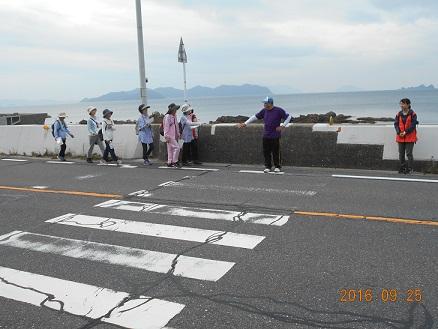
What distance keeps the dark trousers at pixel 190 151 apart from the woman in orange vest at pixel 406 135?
204 inches

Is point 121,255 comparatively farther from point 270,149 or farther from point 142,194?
point 270,149

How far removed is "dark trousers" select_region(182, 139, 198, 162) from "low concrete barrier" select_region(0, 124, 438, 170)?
29 centimetres

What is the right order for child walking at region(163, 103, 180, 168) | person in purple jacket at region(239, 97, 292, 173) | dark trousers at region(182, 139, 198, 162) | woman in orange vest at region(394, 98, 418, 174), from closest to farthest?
woman in orange vest at region(394, 98, 418, 174)
person in purple jacket at region(239, 97, 292, 173)
child walking at region(163, 103, 180, 168)
dark trousers at region(182, 139, 198, 162)

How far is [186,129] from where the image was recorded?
492 inches

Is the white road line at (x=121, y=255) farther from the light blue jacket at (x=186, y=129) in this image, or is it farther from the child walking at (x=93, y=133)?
the child walking at (x=93, y=133)

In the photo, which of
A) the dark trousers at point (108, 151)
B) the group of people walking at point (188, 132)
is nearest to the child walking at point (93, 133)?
the group of people walking at point (188, 132)

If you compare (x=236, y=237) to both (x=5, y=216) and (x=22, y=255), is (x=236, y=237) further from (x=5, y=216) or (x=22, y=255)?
(x=5, y=216)

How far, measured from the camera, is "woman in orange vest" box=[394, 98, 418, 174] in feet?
33.4

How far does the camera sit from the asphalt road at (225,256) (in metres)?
4.04

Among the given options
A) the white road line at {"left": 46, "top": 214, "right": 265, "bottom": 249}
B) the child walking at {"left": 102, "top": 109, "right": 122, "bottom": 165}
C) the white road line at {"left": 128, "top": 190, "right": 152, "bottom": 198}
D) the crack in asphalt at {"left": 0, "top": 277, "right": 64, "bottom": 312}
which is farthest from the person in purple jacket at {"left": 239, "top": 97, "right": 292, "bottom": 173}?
the crack in asphalt at {"left": 0, "top": 277, "right": 64, "bottom": 312}

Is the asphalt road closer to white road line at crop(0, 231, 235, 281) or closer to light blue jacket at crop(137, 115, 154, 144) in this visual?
white road line at crop(0, 231, 235, 281)

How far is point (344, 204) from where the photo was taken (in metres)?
7.50

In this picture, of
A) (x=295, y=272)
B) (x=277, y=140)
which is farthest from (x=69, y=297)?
(x=277, y=140)

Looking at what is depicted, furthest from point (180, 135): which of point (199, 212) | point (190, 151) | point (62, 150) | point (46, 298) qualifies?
point (46, 298)
